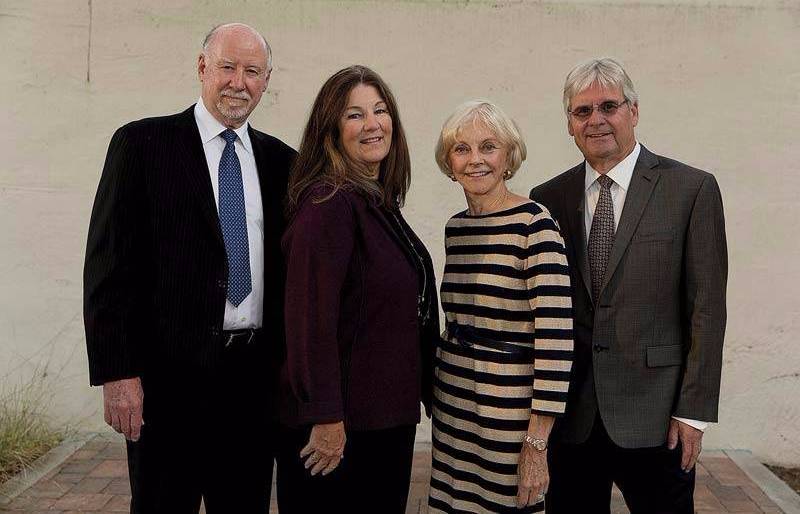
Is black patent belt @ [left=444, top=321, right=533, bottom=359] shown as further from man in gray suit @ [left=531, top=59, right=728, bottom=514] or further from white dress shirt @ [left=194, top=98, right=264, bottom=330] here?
white dress shirt @ [left=194, top=98, right=264, bottom=330]

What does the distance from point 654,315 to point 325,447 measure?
1019 millimetres

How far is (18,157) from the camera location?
474 centimetres

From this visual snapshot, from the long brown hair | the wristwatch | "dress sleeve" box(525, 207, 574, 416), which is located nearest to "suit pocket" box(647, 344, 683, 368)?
"dress sleeve" box(525, 207, 574, 416)

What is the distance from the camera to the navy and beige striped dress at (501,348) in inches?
92.0

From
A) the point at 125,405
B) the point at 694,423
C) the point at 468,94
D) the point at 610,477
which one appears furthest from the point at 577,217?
the point at 468,94

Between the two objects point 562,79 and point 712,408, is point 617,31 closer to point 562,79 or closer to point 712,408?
point 562,79

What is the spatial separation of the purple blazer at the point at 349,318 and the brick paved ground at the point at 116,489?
1.67 metres

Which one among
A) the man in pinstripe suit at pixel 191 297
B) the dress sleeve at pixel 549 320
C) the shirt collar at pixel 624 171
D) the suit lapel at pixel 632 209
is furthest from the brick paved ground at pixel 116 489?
the shirt collar at pixel 624 171

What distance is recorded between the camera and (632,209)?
2.52 meters

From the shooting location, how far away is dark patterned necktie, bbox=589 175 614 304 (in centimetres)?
255

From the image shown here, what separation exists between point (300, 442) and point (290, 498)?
0.18 metres

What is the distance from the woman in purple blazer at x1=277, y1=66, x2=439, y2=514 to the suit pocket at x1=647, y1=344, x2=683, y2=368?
662 mm

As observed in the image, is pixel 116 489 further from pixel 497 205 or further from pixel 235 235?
pixel 497 205

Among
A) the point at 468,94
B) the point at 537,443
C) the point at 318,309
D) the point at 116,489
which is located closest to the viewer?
the point at 318,309
